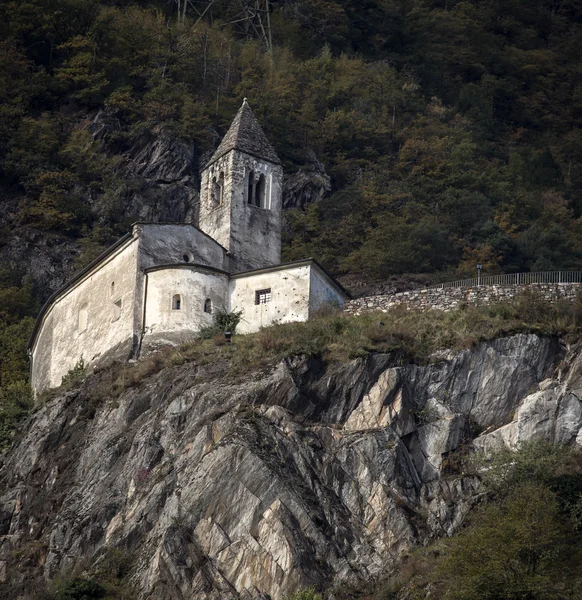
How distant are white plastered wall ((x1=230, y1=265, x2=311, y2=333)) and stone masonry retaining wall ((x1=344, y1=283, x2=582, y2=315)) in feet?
5.65

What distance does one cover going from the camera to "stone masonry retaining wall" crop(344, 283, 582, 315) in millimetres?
44406

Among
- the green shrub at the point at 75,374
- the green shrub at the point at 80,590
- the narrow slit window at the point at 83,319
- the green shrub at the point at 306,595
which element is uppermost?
the narrow slit window at the point at 83,319

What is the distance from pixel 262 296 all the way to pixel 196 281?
2386 mm

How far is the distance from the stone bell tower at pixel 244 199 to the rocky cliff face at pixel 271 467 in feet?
29.6

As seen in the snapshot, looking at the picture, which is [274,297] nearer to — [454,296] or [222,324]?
[222,324]

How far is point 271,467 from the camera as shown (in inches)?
1474

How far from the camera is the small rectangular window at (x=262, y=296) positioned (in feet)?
154

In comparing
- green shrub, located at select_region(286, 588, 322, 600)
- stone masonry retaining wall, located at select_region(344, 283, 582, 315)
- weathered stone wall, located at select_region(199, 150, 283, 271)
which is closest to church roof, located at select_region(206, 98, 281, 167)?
weathered stone wall, located at select_region(199, 150, 283, 271)

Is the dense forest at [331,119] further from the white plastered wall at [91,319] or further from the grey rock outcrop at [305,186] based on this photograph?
the white plastered wall at [91,319]

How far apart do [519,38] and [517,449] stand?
57723mm

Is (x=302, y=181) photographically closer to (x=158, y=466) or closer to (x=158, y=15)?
(x=158, y=15)

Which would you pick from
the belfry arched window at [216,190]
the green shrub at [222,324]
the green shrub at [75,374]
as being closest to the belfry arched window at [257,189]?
the belfry arched window at [216,190]

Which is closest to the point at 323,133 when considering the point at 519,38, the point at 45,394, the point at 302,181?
the point at 302,181

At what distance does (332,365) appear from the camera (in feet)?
136
